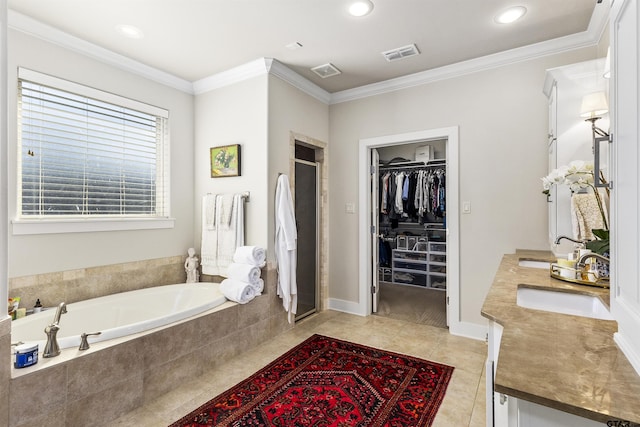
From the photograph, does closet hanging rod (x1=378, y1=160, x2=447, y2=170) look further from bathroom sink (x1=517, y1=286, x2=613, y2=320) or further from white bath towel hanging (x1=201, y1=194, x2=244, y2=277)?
bathroom sink (x1=517, y1=286, x2=613, y2=320)

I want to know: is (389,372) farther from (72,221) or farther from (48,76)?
(48,76)

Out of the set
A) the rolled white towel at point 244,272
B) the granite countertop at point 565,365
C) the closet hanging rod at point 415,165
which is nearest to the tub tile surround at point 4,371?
the rolled white towel at point 244,272

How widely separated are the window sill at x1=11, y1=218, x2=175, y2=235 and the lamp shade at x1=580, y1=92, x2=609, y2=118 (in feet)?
11.5

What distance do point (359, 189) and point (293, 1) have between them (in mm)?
2023

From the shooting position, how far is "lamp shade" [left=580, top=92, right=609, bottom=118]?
187 centimetres

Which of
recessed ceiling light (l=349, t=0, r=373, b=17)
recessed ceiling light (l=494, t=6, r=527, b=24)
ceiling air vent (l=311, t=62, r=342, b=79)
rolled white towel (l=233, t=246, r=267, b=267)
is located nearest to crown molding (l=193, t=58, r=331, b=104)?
ceiling air vent (l=311, t=62, r=342, b=79)

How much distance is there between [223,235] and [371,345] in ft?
5.73

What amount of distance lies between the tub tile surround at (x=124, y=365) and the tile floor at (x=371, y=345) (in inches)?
3.4

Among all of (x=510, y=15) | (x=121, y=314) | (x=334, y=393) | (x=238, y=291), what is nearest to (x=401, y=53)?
(x=510, y=15)

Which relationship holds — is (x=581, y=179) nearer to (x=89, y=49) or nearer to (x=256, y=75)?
(x=256, y=75)

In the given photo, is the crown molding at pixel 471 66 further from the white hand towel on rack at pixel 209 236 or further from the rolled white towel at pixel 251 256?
the rolled white towel at pixel 251 256

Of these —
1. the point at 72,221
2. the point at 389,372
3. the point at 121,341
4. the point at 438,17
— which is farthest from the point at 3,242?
the point at 438,17

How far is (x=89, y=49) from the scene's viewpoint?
105 inches

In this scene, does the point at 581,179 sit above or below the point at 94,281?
above
